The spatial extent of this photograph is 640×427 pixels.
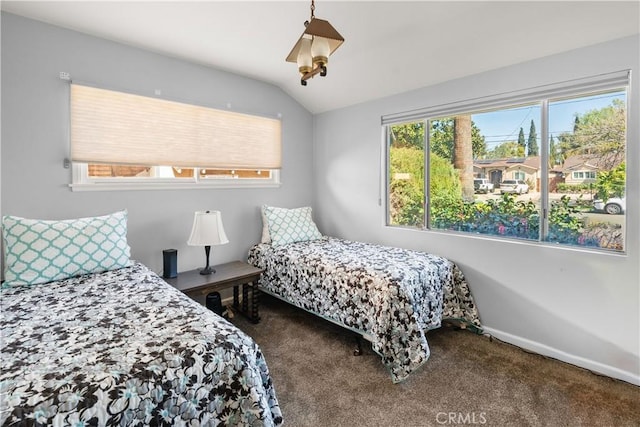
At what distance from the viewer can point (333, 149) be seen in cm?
393

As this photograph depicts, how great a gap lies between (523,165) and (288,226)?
224cm

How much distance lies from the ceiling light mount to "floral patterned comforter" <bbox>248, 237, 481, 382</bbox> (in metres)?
1.44

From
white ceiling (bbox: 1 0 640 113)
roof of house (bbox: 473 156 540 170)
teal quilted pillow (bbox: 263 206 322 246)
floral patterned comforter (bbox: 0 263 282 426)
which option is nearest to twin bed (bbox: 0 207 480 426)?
floral patterned comforter (bbox: 0 263 282 426)

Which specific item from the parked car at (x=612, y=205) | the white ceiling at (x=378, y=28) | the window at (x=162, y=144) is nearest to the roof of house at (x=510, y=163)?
the parked car at (x=612, y=205)

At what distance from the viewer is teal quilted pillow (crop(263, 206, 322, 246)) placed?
343cm

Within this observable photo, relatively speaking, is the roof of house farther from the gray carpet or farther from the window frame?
the window frame

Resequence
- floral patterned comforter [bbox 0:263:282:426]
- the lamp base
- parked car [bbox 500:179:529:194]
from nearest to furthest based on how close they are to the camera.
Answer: floral patterned comforter [bbox 0:263:282:426] < parked car [bbox 500:179:529:194] < the lamp base

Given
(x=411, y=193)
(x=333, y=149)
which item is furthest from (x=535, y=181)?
(x=333, y=149)

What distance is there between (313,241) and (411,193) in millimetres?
1163

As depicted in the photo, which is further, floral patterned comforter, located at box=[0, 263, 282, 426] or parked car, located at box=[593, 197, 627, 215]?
parked car, located at box=[593, 197, 627, 215]

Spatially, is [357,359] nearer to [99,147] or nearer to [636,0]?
[99,147]

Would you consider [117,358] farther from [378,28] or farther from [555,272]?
[555,272]

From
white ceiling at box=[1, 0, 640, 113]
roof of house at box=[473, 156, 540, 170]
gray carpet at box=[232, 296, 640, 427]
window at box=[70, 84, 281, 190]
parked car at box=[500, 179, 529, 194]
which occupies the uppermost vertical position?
white ceiling at box=[1, 0, 640, 113]

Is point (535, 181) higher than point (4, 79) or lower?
lower
